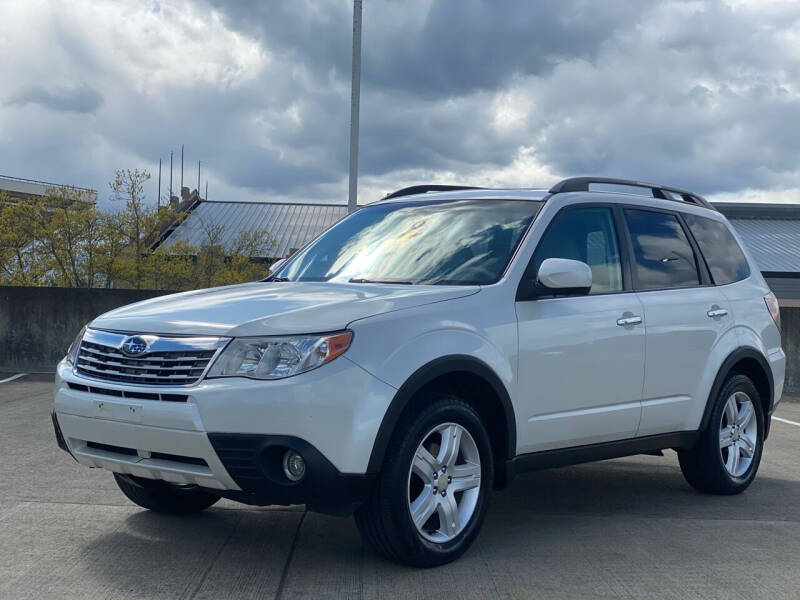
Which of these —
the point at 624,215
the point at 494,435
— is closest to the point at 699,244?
the point at 624,215

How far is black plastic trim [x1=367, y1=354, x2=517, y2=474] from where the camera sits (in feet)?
15.0

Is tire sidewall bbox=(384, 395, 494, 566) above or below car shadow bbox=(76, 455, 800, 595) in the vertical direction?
above

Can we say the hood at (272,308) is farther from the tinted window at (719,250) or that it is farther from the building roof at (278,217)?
the building roof at (278,217)

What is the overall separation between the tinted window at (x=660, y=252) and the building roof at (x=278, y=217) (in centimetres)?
4156

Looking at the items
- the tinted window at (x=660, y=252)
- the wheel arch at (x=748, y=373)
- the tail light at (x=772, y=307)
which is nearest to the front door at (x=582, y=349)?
the tinted window at (x=660, y=252)

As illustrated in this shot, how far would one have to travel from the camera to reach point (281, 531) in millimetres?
Result: 5691

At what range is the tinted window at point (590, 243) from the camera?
19.0 ft

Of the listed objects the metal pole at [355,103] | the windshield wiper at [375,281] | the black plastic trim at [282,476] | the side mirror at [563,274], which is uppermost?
the metal pole at [355,103]

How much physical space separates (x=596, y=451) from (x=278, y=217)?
49694 mm

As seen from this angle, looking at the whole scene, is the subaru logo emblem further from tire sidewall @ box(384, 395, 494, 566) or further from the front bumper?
tire sidewall @ box(384, 395, 494, 566)

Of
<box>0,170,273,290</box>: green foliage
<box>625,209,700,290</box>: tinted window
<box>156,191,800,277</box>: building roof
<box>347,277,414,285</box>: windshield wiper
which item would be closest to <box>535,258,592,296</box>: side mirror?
<box>347,277,414,285</box>: windshield wiper

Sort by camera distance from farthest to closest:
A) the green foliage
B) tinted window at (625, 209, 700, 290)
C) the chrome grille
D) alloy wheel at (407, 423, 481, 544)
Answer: the green foliage, tinted window at (625, 209, 700, 290), alloy wheel at (407, 423, 481, 544), the chrome grille

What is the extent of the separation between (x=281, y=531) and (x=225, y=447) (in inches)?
56.0

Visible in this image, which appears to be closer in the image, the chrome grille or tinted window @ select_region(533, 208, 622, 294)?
the chrome grille
